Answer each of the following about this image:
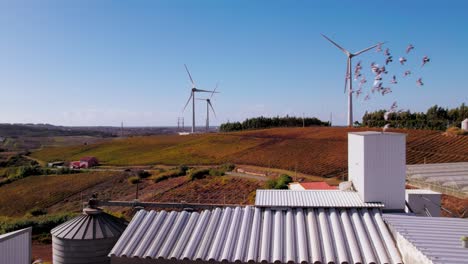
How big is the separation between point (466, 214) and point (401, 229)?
12.6 meters

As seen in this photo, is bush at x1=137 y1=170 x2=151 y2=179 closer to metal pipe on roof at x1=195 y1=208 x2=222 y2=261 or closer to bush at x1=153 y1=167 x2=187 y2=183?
bush at x1=153 y1=167 x2=187 y2=183

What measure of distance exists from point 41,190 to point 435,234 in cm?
4566

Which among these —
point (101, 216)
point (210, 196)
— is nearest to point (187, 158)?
point (210, 196)

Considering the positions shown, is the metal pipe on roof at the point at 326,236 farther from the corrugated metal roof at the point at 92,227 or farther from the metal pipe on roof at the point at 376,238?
the corrugated metal roof at the point at 92,227

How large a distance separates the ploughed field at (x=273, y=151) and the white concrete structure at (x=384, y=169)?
24624 mm

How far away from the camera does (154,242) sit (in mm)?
7605

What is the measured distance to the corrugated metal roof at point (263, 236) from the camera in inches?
269

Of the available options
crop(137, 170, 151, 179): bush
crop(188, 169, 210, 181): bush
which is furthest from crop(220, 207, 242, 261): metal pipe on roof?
crop(137, 170, 151, 179): bush

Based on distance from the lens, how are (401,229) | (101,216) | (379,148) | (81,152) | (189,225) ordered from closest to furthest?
1. (401,229)
2. (189,225)
3. (379,148)
4. (101,216)
5. (81,152)

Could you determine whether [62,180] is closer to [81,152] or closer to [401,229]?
[81,152]

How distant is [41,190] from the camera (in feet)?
141

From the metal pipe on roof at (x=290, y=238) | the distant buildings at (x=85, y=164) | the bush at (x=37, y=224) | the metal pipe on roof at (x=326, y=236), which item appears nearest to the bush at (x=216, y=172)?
the bush at (x=37, y=224)

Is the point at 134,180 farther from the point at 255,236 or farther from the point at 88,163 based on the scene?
the point at 255,236

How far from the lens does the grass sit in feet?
124
